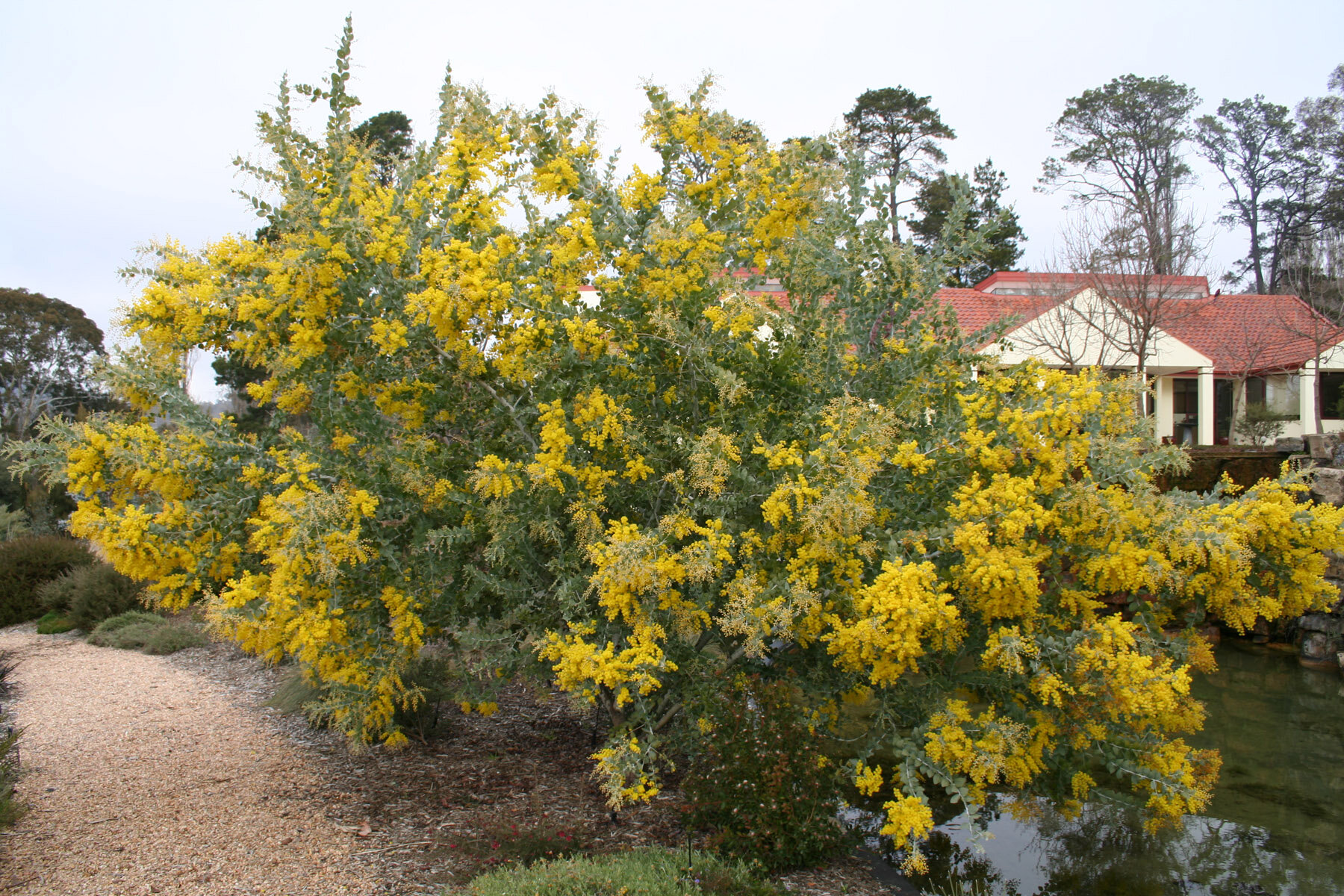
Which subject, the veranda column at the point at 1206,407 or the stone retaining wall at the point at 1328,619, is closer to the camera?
the stone retaining wall at the point at 1328,619

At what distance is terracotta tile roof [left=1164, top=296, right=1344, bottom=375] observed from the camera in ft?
73.7

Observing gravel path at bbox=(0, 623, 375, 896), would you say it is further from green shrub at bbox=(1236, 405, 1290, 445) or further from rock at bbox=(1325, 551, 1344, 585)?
green shrub at bbox=(1236, 405, 1290, 445)

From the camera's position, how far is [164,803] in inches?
198

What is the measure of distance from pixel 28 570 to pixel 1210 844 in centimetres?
1394

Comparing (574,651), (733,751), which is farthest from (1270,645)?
(574,651)

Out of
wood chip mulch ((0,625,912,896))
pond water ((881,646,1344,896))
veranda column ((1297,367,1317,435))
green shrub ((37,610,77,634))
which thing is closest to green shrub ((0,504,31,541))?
green shrub ((37,610,77,634))

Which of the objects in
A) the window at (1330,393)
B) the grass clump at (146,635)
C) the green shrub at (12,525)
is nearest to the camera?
the grass clump at (146,635)

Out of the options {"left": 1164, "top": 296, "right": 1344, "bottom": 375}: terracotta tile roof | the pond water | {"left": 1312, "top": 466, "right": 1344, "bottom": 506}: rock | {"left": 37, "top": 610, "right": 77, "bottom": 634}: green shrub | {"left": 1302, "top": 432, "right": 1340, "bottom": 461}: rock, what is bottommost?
the pond water

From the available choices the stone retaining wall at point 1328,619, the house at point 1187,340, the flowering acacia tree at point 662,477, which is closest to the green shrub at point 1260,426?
the house at point 1187,340

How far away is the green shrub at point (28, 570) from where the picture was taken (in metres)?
11.7

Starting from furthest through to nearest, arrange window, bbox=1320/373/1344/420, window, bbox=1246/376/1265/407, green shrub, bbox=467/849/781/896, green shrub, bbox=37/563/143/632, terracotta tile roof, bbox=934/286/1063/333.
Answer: window, bbox=1246/376/1265/407 < window, bbox=1320/373/1344/420 < terracotta tile roof, bbox=934/286/1063/333 < green shrub, bbox=37/563/143/632 < green shrub, bbox=467/849/781/896

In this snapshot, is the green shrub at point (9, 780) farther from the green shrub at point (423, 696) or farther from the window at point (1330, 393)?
the window at point (1330, 393)

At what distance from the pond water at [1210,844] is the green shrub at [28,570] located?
1226cm

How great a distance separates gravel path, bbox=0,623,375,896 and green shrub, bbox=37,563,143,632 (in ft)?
10.3
